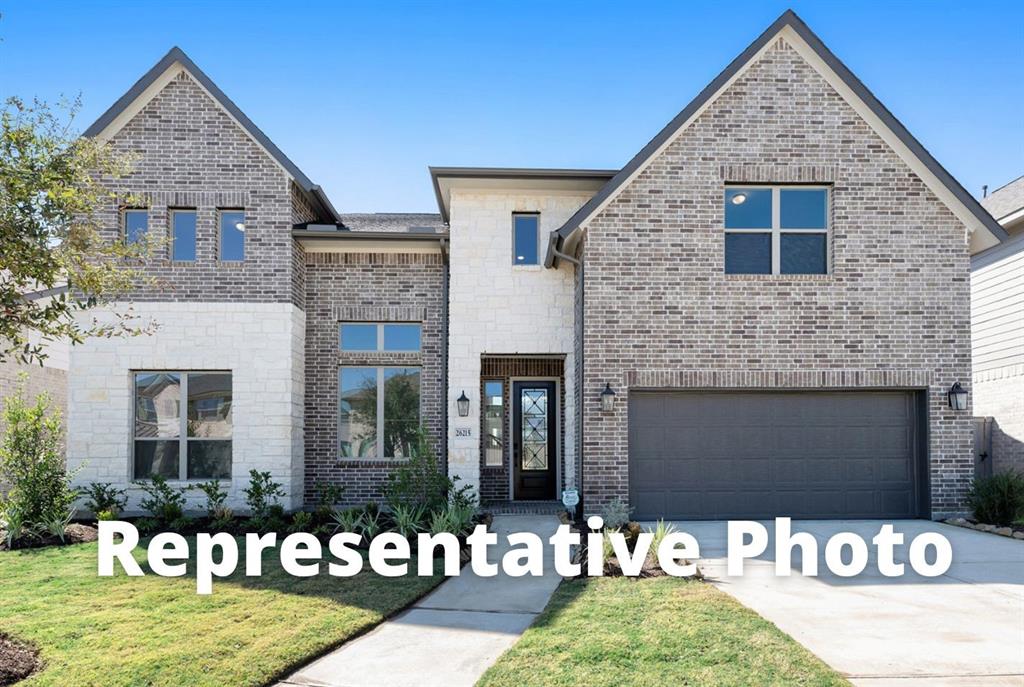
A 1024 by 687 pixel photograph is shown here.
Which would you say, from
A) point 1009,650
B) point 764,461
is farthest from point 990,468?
point 1009,650

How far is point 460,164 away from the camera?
13125mm

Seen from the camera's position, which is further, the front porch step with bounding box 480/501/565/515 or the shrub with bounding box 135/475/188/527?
the front porch step with bounding box 480/501/565/515

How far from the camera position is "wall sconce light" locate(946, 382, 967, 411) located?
1220 centimetres

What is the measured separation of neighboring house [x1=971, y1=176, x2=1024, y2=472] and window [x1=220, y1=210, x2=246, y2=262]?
14.2 metres

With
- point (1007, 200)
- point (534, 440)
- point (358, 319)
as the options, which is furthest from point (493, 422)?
point (1007, 200)

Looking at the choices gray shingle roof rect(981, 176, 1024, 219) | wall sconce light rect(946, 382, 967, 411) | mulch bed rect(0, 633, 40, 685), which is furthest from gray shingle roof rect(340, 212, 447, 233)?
gray shingle roof rect(981, 176, 1024, 219)

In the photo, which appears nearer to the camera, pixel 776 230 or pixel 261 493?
pixel 261 493

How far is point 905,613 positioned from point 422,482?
7.27 meters

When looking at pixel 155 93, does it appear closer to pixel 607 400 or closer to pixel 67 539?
pixel 67 539

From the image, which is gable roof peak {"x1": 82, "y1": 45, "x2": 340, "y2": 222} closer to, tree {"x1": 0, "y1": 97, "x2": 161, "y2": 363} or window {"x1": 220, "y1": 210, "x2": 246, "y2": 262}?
window {"x1": 220, "y1": 210, "x2": 246, "y2": 262}

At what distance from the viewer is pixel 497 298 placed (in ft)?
44.4

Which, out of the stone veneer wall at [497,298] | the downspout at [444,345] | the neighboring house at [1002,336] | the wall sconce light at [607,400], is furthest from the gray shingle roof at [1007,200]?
the downspout at [444,345]

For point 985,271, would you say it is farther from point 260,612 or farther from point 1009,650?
point 260,612

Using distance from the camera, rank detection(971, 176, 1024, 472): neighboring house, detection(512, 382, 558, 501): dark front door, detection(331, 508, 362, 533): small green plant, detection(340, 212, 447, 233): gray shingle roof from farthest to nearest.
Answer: detection(340, 212, 447, 233): gray shingle roof, detection(512, 382, 558, 501): dark front door, detection(971, 176, 1024, 472): neighboring house, detection(331, 508, 362, 533): small green plant
